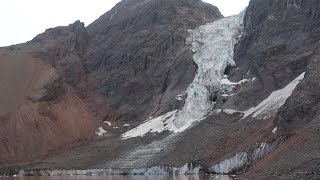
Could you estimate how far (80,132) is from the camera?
341 ft

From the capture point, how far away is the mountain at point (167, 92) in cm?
6856

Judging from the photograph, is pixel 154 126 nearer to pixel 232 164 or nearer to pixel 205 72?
pixel 205 72

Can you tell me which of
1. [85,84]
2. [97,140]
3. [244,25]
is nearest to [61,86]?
[85,84]

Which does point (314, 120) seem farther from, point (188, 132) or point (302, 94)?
point (188, 132)

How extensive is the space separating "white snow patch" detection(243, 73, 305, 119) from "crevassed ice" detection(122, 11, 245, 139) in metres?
13.5

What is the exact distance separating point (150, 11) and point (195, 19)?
38.0ft

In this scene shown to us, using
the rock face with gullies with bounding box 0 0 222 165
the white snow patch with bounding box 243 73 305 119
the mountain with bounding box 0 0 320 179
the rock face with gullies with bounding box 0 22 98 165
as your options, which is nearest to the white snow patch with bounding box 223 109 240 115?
the mountain with bounding box 0 0 320 179

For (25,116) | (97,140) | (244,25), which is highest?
(244,25)

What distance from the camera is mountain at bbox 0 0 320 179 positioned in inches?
2699

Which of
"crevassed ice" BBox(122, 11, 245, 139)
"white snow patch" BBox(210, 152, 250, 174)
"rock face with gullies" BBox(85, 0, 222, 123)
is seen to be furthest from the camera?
"rock face with gullies" BBox(85, 0, 222, 123)

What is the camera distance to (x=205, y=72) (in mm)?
102250

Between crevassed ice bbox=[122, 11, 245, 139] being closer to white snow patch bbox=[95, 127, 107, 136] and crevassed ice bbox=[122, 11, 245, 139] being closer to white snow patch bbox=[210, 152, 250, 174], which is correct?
white snow patch bbox=[95, 127, 107, 136]

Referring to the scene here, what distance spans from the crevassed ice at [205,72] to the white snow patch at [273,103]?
13.5 meters

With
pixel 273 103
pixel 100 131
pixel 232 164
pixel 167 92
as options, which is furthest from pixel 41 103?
pixel 232 164
